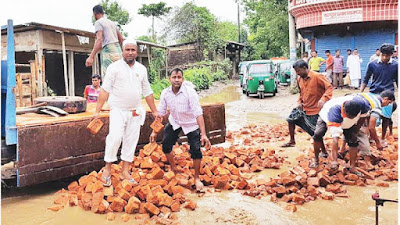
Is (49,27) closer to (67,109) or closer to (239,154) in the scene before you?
(67,109)

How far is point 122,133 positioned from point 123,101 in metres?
0.34

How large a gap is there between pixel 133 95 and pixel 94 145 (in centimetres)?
98

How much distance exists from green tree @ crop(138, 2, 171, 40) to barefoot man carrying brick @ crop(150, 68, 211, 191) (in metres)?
27.8

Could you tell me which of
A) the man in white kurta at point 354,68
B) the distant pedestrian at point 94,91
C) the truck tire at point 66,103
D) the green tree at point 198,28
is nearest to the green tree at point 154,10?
the green tree at point 198,28

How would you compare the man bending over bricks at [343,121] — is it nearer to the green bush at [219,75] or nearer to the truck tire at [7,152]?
the truck tire at [7,152]

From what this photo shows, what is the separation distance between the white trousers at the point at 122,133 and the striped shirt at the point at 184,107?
0.45m

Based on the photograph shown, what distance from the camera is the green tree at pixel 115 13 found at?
28125 mm

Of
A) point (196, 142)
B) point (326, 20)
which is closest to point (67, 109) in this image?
point (196, 142)

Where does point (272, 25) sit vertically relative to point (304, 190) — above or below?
above

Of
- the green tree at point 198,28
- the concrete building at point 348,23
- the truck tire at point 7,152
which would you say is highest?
the green tree at point 198,28

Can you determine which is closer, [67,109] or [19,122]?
[19,122]

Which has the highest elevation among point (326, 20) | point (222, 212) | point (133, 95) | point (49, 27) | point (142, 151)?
point (326, 20)

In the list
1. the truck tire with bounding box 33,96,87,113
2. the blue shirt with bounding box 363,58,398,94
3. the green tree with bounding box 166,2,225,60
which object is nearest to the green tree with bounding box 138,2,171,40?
the green tree with bounding box 166,2,225,60

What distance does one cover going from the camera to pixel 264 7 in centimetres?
2331
